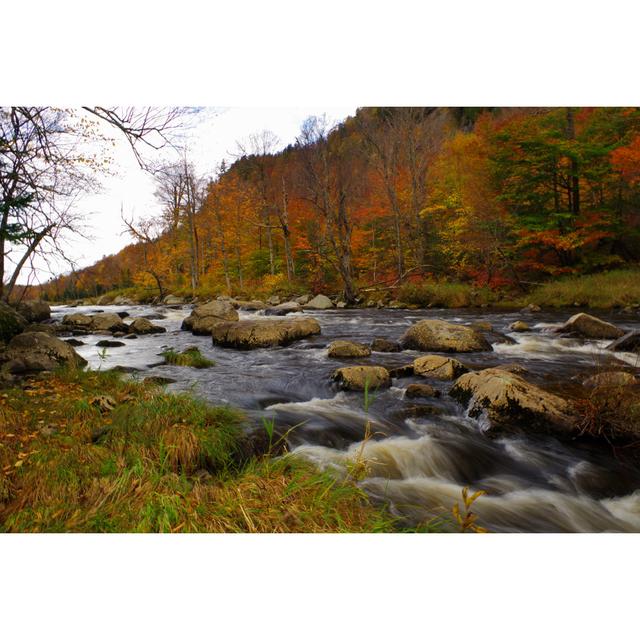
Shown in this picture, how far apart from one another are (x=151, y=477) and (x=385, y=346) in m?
3.51

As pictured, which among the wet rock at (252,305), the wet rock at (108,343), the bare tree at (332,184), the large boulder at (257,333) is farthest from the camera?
the wet rock at (252,305)

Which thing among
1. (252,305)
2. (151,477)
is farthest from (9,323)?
(252,305)

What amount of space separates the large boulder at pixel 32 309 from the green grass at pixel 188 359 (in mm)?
1363

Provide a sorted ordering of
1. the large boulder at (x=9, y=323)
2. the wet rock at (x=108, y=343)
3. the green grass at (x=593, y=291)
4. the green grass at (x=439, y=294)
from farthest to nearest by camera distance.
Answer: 1. the green grass at (x=439, y=294)
2. the green grass at (x=593, y=291)
3. the wet rock at (x=108, y=343)
4. the large boulder at (x=9, y=323)

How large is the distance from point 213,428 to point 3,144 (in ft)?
9.01

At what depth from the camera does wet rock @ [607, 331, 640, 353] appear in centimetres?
426

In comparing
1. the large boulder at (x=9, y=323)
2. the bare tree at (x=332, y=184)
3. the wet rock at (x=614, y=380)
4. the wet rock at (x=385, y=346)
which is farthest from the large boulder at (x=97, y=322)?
the wet rock at (x=614, y=380)

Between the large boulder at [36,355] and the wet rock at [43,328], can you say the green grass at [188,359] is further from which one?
the wet rock at [43,328]

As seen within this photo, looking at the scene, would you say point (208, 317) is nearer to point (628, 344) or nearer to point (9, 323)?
point (9, 323)

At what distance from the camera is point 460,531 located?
1.88 meters

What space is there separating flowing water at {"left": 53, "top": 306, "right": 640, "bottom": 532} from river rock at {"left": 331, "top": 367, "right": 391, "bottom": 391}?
0.32 ft

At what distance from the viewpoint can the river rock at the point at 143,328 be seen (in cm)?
612

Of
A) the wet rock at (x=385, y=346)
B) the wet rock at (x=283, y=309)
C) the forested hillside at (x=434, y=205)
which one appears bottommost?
the wet rock at (x=385, y=346)

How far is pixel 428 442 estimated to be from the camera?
9.03ft
